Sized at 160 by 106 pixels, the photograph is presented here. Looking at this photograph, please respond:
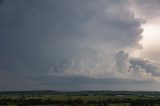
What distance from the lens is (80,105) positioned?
121375 mm

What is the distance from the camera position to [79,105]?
403ft

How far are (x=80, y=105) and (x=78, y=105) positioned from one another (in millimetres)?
760

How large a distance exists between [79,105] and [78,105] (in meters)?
1.57

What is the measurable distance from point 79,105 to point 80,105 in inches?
61.7

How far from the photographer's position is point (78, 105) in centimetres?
12138
